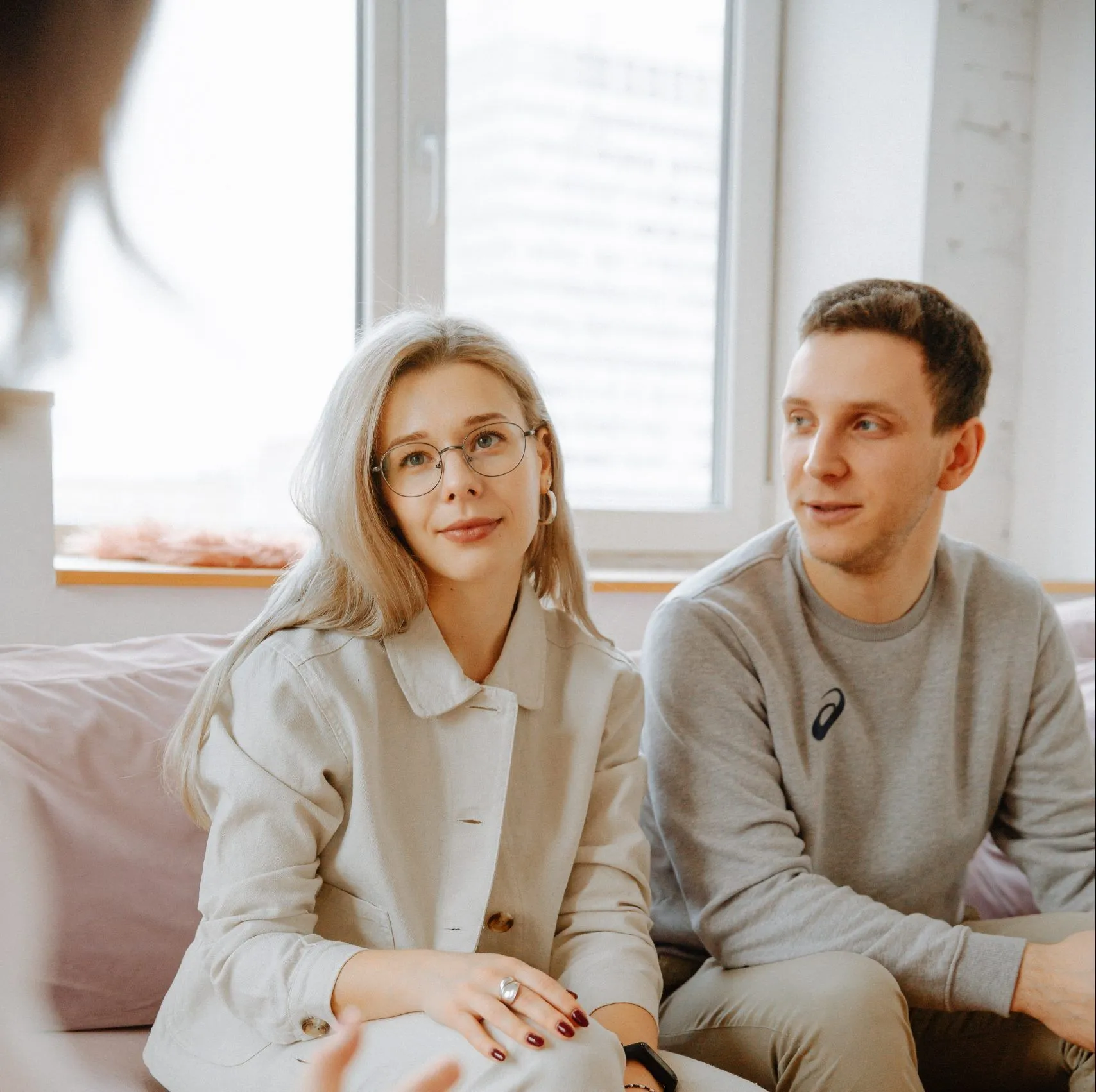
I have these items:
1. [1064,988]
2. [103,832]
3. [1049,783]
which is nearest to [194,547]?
[103,832]

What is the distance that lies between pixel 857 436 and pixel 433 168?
0.98 meters

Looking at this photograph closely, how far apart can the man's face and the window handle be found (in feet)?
2.85

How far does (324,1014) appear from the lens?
667mm

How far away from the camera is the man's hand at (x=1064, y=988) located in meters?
0.31

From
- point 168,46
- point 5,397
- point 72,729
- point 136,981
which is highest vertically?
Answer: point 168,46

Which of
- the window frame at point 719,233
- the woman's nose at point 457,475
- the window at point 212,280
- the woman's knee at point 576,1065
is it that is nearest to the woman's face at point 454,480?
the woman's nose at point 457,475

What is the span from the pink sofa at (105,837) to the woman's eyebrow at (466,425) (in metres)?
0.32

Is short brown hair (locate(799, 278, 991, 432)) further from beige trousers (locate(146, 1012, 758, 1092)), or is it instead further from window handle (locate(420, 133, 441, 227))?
window handle (locate(420, 133, 441, 227))

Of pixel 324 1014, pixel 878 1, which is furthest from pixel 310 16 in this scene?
pixel 324 1014

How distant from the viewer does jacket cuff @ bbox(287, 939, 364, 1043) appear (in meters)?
0.67

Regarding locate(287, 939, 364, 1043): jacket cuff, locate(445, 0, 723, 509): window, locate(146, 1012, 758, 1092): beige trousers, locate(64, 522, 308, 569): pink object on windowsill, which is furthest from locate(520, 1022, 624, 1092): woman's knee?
locate(445, 0, 723, 509): window

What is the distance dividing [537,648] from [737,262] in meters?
1.13

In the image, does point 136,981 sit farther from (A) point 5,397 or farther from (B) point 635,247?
(B) point 635,247

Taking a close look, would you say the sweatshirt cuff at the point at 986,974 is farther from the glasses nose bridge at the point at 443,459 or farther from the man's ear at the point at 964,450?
the glasses nose bridge at the point at 443,459
